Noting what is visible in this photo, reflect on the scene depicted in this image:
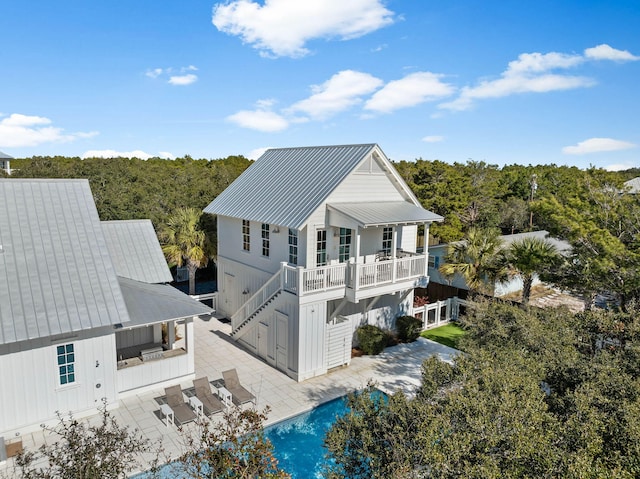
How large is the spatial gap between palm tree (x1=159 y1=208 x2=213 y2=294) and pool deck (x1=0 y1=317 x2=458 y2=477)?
4818mm

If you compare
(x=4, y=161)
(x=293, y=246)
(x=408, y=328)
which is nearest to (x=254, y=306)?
(x=293, y=246)

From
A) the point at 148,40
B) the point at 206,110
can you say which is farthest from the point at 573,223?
the point at 206,110

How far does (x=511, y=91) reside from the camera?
2417cm

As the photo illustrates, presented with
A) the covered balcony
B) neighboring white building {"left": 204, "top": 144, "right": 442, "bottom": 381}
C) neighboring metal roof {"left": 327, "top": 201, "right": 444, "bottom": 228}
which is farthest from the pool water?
neighboring metal roof {"left": 327, "top": 201, "right": 444, "bottom": 228}

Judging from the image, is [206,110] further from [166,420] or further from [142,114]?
[166,420]

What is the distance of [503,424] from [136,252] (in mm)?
16457

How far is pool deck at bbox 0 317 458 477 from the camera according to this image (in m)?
13.3

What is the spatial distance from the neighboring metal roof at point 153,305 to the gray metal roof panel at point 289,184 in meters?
4.77

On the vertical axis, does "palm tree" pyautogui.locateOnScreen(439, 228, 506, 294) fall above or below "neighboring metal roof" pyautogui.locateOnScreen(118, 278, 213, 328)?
above

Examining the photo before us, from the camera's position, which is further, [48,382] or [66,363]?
[66,363]

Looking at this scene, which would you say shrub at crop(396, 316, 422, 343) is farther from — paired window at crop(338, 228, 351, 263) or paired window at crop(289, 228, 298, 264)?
paired window at crop(289, 228, 298, 264)

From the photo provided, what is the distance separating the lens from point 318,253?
17.6 meters

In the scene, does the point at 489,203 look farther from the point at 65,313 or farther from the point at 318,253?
the point at 65,313

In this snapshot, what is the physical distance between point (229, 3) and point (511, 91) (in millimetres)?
16040
